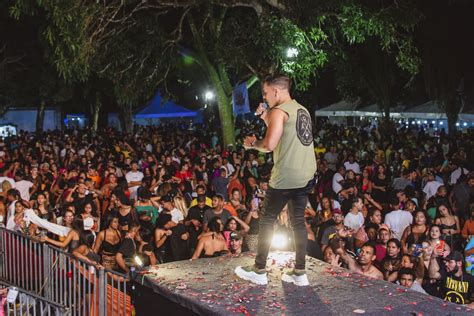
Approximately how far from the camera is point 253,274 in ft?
17.1

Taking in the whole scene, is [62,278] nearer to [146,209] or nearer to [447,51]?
[146,209]

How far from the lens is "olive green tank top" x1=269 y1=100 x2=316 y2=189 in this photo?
16.2 ft

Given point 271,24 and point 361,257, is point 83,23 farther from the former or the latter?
point 361,257

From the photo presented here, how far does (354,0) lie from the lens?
13.4 m

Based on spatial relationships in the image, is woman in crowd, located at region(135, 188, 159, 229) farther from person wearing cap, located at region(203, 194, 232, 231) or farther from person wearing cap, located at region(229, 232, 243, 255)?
person wearing cap, located at region(229, 232, 243, 255)

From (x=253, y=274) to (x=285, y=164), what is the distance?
3.14ft

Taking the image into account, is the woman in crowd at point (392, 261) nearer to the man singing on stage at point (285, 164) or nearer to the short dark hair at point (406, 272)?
the short dark hair at point (406, 272)

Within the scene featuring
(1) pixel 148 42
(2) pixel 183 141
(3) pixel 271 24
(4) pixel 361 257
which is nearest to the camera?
(4) pixel 361 257

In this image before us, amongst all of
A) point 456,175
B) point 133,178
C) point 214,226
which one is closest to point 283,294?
point 214,226

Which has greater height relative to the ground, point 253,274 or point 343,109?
point 343,109

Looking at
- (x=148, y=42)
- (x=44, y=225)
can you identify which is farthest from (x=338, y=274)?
(x=148, y=42)

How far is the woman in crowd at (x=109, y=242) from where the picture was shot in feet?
26.6

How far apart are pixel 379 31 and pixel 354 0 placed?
0.87 metres

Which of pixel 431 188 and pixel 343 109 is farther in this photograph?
pixel 343 109
